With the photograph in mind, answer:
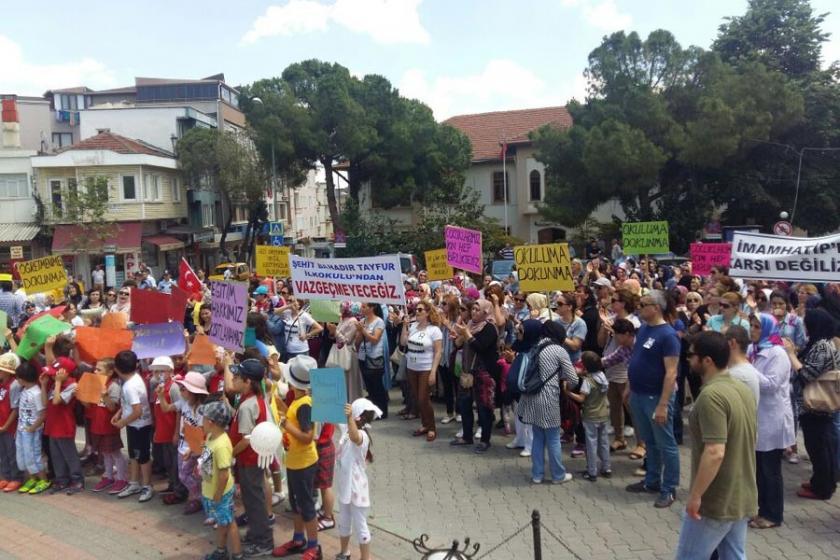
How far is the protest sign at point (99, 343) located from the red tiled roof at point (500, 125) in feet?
132

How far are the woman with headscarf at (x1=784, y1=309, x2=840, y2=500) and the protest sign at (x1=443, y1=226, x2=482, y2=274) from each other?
6956 millimetres

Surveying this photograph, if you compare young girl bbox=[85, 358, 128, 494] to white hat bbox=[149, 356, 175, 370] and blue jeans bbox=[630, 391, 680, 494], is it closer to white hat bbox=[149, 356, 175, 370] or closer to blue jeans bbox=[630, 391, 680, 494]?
white hat bbox=[149, 356, 175, 370]

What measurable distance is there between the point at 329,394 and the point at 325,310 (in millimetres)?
4473

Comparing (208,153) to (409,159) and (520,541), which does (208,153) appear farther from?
(520,541)

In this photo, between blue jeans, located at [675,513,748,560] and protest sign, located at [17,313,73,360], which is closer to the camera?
blue jeans, located at [675,513,748,560]

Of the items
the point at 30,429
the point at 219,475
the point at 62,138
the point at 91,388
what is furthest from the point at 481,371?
the point at 62,138

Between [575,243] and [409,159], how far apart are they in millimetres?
10179

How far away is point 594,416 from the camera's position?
25.5ft

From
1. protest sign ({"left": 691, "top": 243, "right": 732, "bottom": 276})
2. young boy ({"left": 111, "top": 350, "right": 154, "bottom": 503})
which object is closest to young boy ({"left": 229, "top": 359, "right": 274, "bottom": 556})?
young boy ({"left": 111, "top": 350, "right": 154, "bottom": 503})

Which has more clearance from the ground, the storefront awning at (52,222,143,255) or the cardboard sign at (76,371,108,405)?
the storefront awning at (52,222,143,255)

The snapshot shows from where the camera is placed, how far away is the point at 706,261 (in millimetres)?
14234

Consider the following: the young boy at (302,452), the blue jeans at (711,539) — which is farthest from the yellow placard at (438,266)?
the blue jeans at (711,539)

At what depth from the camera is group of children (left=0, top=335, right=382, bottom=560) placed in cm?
609

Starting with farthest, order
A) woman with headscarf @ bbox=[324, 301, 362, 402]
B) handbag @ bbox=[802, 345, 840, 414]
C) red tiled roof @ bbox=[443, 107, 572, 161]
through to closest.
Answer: red tiled roof @ bbox=[443, 107, 572, 161] → woman with headscarf @ bbox=[324, 301, 362, 402] → handbag @ bbox=[802, 345, 840, 414]
